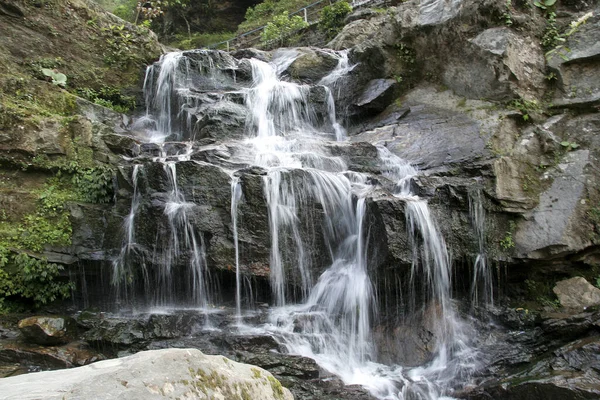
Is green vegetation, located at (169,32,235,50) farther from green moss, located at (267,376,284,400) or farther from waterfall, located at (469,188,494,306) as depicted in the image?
green moss, located at (267,376,284,400)

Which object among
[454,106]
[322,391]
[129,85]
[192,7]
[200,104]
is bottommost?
[322,391]

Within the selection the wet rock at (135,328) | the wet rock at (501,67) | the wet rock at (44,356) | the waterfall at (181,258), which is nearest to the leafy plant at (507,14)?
the wet rock at (501,67)

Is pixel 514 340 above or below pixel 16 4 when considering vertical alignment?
below

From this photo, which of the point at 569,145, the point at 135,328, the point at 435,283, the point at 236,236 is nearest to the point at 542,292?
the point at 435,283

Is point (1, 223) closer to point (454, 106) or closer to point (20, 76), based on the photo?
point (20, 76)

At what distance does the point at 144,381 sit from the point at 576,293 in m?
7.32

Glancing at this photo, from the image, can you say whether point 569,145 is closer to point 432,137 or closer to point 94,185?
point 432,137

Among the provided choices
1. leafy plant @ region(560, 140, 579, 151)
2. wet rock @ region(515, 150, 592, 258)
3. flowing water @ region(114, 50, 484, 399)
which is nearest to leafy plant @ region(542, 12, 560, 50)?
leafy plant @ region(560, 140, 579, 151)

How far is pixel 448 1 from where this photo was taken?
1136 centimetres

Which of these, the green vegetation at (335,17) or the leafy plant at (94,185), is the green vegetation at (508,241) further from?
the green vegetation at (335,17)

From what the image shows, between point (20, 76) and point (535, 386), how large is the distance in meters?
11.0

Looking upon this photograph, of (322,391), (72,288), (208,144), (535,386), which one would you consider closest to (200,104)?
(208,144)

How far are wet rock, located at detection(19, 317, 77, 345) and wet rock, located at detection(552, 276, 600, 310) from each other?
7557 millimetres

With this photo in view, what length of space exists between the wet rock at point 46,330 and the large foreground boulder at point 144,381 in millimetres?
4169
